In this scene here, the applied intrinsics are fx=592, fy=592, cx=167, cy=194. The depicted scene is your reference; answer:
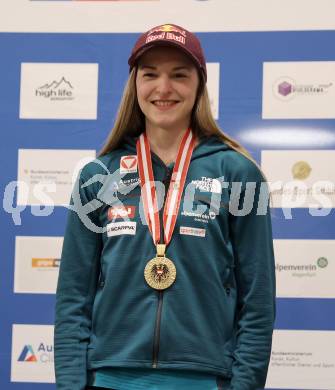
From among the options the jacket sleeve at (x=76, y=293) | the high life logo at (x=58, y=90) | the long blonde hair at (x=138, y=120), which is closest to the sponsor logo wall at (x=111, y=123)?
the high life logo at (x=58, y=90)

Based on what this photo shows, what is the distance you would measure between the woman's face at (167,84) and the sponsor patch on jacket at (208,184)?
181 mm

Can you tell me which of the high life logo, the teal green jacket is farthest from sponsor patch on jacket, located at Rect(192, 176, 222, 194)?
the high life logo

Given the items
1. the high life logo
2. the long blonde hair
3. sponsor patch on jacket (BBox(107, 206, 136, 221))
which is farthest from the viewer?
the high life logo

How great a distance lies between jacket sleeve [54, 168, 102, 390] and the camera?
5.01 feet

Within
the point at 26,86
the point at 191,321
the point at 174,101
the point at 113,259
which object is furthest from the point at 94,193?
the point at 26,86

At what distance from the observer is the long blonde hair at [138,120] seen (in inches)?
66.1

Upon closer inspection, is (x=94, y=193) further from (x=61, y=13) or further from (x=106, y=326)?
(x=61, y=13)

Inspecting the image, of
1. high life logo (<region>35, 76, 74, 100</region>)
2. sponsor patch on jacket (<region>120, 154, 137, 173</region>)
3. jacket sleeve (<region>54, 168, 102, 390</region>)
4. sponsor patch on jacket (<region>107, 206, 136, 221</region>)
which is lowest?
jacket sleeve (<region>54, 168, 102, 390</region>)

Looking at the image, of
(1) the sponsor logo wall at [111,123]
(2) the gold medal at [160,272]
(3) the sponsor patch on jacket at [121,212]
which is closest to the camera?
(2) the gold medal at [160,272]

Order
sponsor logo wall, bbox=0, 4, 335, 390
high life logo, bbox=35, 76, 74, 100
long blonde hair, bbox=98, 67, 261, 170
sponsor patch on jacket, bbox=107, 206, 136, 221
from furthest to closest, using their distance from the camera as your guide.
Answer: high life logo, bbox=35, 76, 74, 100 < sponsor logo wall, bbox=0, 4, 335, 390 < long blonde hair, bbox=98, 67, 261, 170 < sponsor patch on jacket, bbox=107, 206, 136, 221

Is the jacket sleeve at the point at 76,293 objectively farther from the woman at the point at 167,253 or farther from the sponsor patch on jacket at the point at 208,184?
the sponsor patch on jacket at the point at 208,184

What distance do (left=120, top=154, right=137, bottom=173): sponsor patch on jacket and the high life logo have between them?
1311 mm

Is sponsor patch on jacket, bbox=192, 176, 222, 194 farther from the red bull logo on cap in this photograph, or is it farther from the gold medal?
the red bull logo on cap

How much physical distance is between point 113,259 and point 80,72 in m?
1.59
